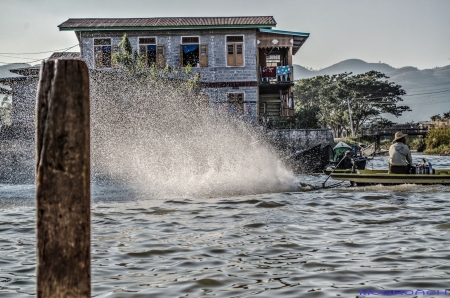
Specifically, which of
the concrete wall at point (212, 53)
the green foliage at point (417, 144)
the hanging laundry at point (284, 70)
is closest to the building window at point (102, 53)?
the concrete wall at point (212, 53)

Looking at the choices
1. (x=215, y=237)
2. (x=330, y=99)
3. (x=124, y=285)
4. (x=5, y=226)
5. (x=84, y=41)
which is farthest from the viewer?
(x=330, y=99)

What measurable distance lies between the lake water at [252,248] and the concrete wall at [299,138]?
1391 centimetres

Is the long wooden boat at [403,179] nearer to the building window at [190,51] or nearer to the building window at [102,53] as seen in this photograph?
the building window at [190,51]

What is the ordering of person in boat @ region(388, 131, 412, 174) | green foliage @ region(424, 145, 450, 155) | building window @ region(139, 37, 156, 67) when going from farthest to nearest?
green foliage @ region(424, 145, 450, 155), building window @ region(139, 37, 156, 67), person in boat @ region(388, 131, 412, 174)

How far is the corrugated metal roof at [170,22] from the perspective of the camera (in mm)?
28672

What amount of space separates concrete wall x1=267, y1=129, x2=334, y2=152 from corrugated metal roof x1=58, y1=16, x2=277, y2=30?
6.67 metres

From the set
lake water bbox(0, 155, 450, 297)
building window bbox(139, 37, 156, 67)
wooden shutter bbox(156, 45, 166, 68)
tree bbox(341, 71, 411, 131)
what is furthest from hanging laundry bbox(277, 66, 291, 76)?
tree bbox(341, 71, 411, 131)

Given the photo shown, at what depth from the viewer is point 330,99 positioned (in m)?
65.3

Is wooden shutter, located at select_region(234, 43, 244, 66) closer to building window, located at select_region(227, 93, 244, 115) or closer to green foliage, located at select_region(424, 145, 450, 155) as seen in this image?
building window, located at select_region(227, 93, 244, 115)

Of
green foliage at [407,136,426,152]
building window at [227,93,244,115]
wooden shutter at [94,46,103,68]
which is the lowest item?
green foliage at [407,136,426,152]

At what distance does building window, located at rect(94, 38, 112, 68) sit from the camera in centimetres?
2861

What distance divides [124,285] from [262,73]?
25.2 m

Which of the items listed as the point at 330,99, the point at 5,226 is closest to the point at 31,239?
the point at 5,226

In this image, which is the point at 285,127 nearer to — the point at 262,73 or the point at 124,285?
the point at 262,73
